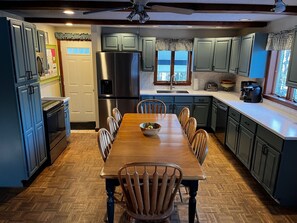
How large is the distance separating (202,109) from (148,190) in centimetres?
351

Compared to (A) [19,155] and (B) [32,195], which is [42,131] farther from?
(B) [32,195]

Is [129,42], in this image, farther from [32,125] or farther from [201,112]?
[32,125]

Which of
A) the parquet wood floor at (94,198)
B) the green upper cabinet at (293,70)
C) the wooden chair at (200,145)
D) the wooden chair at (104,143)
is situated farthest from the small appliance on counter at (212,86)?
the wooden chair at (104,143)

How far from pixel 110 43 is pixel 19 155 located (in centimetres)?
292

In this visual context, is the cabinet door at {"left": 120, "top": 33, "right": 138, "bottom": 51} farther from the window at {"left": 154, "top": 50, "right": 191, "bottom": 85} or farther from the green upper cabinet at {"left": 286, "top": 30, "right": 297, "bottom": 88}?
the green upper cabinet at {"left": 286, "top": 30, "right": 297, "bottom": 88}

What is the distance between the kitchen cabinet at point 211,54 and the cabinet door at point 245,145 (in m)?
1.93

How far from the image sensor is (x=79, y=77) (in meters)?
5.39

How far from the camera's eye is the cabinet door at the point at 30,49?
275 centimetres

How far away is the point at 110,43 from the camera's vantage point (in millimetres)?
4730

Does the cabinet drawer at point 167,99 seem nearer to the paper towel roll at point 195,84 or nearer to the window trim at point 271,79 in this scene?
the paper towel roll at point 195,84

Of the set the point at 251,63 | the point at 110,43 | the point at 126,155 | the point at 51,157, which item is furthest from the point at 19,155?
the point at 251,63

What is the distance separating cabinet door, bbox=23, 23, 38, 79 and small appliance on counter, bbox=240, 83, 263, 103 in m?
3.43

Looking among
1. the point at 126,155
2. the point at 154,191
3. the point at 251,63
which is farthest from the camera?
the point at 251,63

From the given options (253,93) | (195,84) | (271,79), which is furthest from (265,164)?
(195,84)
